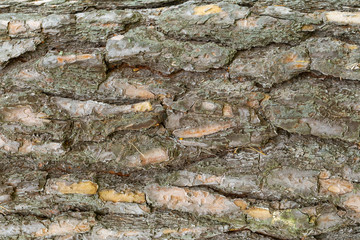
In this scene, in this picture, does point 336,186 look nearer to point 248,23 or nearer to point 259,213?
point 259,213

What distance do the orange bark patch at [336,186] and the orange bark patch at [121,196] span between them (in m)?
1.04

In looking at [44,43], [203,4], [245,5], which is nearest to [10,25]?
[44,43]

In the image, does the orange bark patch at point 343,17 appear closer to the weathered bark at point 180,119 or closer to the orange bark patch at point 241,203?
the weathered bark at point 180,119

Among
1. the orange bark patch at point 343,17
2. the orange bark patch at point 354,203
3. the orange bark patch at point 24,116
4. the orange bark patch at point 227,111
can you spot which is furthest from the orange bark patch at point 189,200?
the orange bark patch at point 343,17

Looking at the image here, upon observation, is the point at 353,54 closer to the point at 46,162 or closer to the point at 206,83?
the point at 206,83

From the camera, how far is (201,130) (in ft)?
6.10

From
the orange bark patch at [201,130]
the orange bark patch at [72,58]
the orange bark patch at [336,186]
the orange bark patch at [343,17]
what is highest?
the orange bark patch at [343,17]

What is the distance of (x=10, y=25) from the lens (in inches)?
78.8

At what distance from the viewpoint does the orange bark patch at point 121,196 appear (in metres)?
1.97

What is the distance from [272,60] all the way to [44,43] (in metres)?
1.36

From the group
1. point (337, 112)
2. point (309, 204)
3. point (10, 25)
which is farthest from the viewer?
point (10, 25)

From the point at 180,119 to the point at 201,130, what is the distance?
0.13 metres

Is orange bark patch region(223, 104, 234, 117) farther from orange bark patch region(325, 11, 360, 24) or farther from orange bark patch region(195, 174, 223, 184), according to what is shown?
orange bark patch region(325, 11, 360, 24)

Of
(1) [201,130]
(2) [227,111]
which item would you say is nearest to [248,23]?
(2) [227,111]
